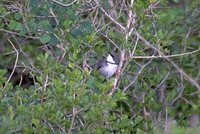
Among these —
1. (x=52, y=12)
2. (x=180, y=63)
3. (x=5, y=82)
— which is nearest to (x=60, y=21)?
(x=52, y=12)

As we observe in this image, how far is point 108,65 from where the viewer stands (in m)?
6.89

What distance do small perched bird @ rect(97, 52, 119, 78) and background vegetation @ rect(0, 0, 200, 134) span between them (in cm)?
13

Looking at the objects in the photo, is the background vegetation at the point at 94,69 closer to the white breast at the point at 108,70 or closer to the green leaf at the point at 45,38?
the green leaf at the point at 45,38

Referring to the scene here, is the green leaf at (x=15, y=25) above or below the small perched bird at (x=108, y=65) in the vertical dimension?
above

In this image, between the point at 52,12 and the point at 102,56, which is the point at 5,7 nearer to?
the point at 52,12

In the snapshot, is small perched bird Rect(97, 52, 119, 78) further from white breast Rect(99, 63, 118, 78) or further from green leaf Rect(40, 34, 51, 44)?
green leaf Rect(40, 34, 51, 44)

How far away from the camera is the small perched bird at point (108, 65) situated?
6844 mm

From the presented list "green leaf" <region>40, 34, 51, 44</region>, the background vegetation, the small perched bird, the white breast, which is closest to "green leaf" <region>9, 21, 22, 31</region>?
the background vegetation

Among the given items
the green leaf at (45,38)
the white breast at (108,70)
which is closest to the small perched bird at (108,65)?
the white breast at (108,70)

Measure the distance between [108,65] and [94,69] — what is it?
66 cm

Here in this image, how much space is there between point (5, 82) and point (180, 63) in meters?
2.19

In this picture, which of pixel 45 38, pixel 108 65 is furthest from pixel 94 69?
pixel 108 65

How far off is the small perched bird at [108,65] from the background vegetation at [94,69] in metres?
0.13

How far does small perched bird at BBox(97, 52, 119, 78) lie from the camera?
6.84 metres
